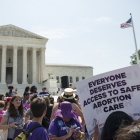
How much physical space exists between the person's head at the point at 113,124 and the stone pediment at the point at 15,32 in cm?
5069

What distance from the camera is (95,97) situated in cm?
350

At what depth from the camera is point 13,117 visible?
17.9 feet

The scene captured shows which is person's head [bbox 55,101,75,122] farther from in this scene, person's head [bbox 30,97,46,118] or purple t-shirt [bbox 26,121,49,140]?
purple t-shirt [bbox 26,121,49,140]

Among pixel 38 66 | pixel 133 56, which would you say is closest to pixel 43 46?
pixel 38 66

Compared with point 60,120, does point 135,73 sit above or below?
above

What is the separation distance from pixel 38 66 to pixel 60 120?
51.4 metres

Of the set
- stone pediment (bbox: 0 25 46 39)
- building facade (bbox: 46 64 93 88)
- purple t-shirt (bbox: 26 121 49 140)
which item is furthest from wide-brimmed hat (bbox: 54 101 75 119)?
building facade (bbox: 46 64 93 88)

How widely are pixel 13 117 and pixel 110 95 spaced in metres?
2.84

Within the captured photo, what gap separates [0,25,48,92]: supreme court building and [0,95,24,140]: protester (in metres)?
43.4

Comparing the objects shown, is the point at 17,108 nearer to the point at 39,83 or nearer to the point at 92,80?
the point at 92,80

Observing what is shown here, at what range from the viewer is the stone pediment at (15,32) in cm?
5078

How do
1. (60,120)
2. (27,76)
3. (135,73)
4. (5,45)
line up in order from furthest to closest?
1. (27,76)
2. (5,45)
3. (60,120)
4. (135,73)

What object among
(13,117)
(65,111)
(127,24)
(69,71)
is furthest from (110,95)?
(69,71)

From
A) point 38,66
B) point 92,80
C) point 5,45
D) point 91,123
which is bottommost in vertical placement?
point 91,123
